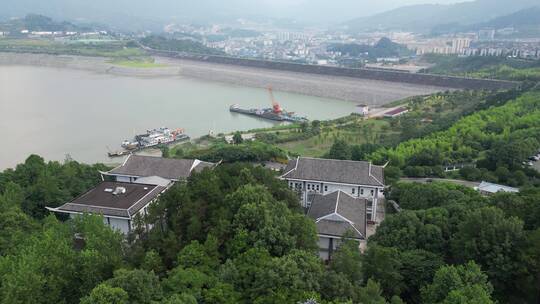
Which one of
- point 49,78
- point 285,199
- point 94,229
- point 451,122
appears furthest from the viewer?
point 49,78

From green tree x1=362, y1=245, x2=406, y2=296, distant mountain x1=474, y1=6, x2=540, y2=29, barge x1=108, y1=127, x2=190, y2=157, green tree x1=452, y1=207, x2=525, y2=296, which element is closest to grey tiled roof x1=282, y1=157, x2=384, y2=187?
green tree x1=452, y1=207, x2=525, y2=296

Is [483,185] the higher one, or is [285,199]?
[285,199]

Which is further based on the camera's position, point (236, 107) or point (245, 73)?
point (245, 73)

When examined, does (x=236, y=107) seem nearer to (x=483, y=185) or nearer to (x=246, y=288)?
(x=483, y=185)

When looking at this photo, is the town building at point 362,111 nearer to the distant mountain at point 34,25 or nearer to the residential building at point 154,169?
the residential building at point 154,169

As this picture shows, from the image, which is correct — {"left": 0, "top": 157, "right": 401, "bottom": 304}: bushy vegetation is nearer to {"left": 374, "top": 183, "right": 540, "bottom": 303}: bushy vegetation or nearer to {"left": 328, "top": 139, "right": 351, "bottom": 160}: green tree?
{"left": 374, "top": 183, "right": 540, "bottom": 303}: bushy vegetation

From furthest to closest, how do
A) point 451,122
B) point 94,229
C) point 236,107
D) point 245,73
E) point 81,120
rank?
point 245,73, point 236,107, point 81,120, point 451,122, point 94,229

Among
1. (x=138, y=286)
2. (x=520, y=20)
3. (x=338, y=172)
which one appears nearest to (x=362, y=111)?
(x=338, y=172)

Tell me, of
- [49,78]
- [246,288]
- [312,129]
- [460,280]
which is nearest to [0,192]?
[246,288]

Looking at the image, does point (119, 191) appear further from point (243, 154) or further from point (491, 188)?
point (491, 188)
